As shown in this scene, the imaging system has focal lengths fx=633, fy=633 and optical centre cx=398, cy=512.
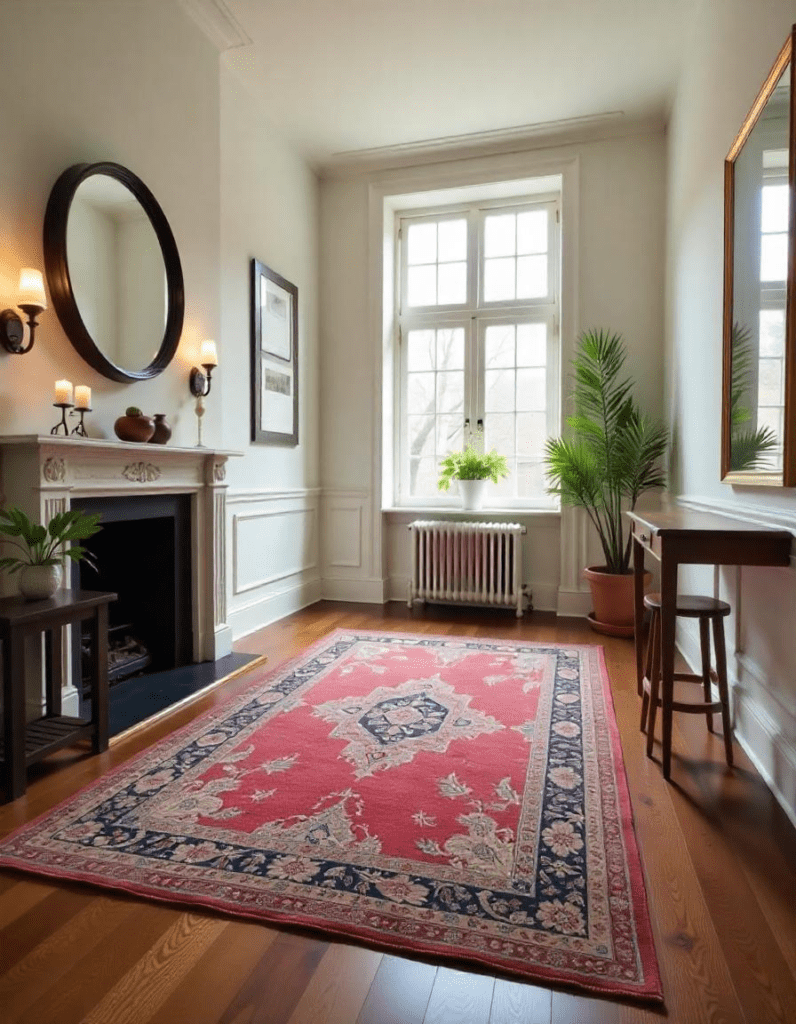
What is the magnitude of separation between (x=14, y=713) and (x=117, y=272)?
1.83 m

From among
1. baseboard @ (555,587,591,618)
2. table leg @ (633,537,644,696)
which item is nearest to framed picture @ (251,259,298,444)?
baseboard @ (555,587,591,618)

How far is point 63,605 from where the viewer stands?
2.03 metres

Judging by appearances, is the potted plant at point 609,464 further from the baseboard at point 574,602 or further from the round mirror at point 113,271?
the round mirror at point 113,271

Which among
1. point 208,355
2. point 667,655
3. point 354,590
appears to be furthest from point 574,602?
point 208,355

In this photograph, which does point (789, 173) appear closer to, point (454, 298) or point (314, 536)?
point (454, 298)

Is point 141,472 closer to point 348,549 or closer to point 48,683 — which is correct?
point 48,683

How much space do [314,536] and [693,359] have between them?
284 cm

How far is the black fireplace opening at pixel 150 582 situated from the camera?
10.1ft

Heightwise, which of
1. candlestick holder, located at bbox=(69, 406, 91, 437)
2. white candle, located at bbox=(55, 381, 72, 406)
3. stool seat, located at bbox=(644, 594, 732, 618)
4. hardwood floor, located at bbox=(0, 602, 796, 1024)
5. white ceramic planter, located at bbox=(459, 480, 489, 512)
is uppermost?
white candle, located at bbox=(55, 381, 72, 406)

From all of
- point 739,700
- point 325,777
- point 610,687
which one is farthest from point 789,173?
point 325,777

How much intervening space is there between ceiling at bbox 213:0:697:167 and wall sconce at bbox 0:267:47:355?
197 centimetres

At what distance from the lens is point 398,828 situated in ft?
5.62

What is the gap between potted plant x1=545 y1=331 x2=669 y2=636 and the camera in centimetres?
381

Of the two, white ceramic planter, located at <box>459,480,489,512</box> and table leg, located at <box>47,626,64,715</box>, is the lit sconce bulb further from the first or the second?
white ceramic planter, located at <box>459,480,489,512</box>
